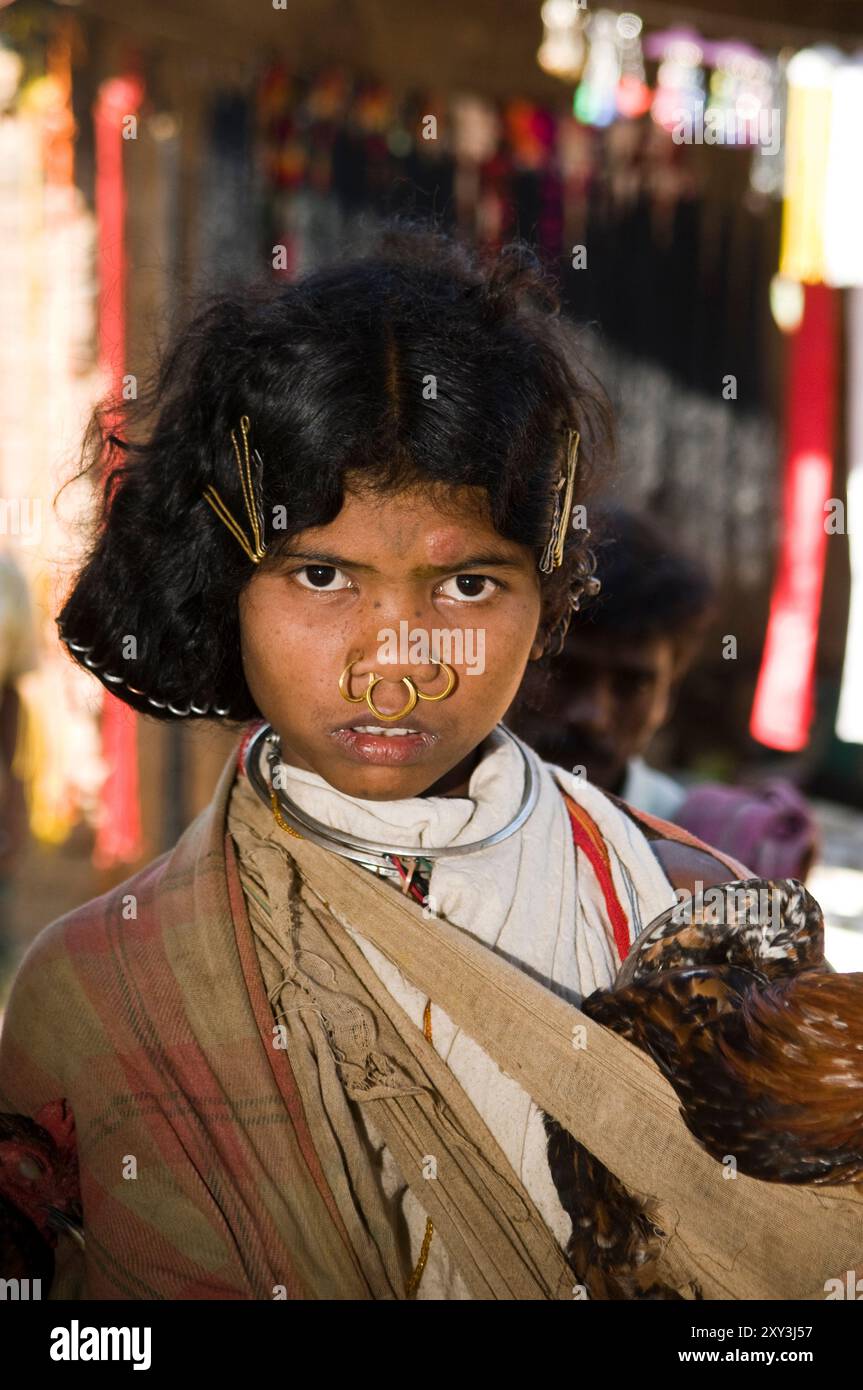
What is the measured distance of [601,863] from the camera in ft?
4.47

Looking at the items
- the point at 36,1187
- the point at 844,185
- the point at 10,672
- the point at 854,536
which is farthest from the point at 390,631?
the point at 854,536

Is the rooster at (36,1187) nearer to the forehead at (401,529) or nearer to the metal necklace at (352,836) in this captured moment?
the metal necklace at (352,836)

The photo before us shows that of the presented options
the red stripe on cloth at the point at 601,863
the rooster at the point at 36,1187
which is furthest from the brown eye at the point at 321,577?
the rooster at the point at 36,1187

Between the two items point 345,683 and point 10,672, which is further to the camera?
point 10,672

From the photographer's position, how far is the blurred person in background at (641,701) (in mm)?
2352

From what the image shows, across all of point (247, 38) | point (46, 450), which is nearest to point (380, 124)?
point (247, 38)

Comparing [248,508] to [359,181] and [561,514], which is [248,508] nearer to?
[561,514]


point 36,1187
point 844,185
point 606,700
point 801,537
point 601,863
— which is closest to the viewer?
point 36,1187

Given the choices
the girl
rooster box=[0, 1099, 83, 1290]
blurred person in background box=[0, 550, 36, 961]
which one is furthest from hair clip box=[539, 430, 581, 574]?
blurred person in background box=[0, 550, 36, 961]

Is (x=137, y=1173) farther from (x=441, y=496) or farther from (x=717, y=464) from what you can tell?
(x=717, y=464)

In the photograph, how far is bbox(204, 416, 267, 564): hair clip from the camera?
3.92 feet

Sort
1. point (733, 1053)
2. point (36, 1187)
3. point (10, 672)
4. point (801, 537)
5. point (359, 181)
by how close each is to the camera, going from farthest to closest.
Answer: point (801, 537) → point (359, 181) → point (10, 672) → point (36, 1187) → point (733, 1053)

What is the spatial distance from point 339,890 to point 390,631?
254 mm

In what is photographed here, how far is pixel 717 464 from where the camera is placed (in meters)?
6.13
